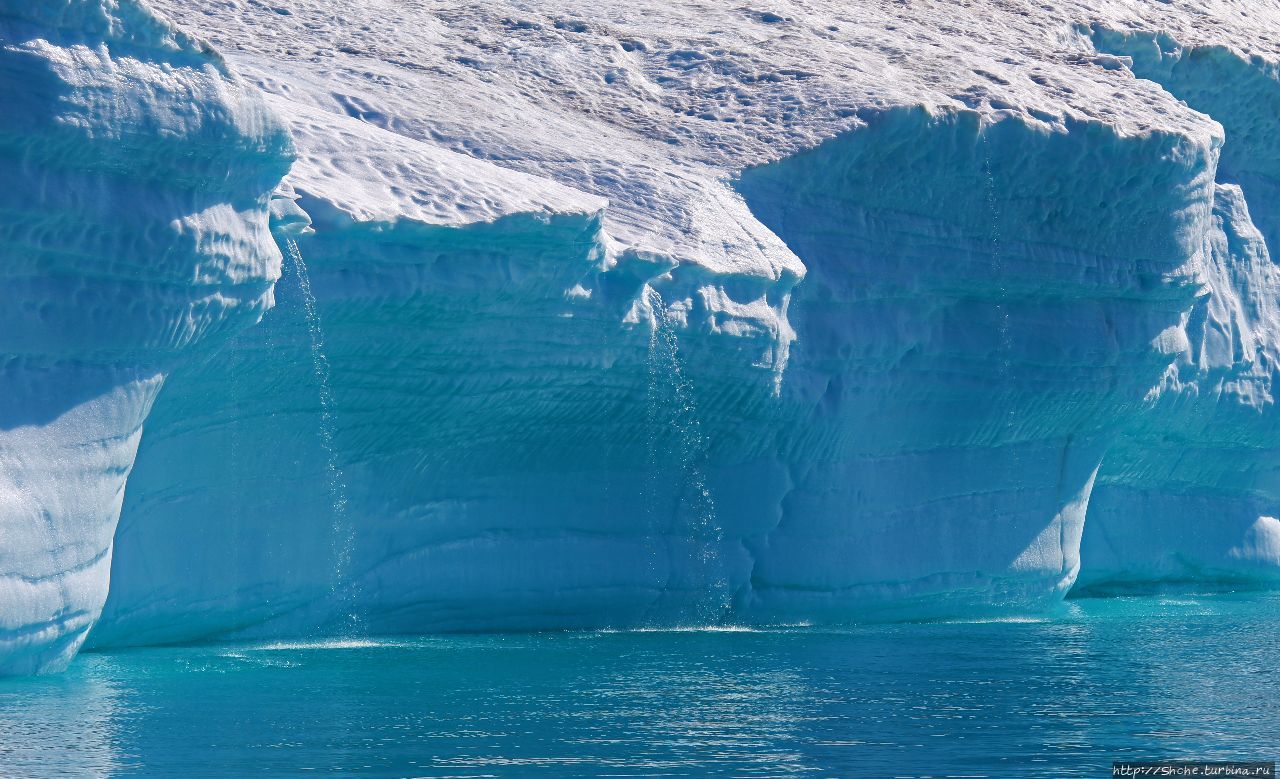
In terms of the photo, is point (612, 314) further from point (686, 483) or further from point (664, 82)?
point (664, 82)

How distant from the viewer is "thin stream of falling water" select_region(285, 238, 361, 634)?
13.8 meters

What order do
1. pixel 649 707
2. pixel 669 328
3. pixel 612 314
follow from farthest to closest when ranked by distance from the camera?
pixel 669 328
pixel 612 314
pixel 649 707

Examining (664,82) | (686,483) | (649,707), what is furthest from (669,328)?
(649,707)

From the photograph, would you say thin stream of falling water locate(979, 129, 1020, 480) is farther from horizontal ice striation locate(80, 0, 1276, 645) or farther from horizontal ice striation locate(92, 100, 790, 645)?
horizontal ice striation locate(92, 100, 790, 645)

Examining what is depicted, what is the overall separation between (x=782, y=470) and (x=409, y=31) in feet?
19.7

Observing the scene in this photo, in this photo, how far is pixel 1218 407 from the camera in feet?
73.6

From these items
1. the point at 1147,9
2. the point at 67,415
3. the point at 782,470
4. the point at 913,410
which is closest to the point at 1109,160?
the point at 913,410

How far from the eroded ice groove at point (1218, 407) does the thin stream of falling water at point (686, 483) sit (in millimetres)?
6390

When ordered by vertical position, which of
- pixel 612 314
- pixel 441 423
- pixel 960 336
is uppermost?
pixel 612 314

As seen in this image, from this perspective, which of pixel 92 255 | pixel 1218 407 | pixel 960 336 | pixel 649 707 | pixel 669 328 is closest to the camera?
pixel 649 707

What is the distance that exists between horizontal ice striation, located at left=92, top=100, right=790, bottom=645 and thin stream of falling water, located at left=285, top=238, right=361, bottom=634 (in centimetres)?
2

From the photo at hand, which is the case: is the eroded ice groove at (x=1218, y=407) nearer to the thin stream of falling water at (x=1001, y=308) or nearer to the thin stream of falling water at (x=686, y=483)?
the thin stream of falling water at (x=1001, y=308)

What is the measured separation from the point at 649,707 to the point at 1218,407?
43.3 feet

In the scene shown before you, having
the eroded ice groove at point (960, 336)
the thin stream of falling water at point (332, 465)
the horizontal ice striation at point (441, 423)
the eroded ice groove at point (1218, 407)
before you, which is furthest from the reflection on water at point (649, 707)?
the eroded ice groove at point (1218, 407)
